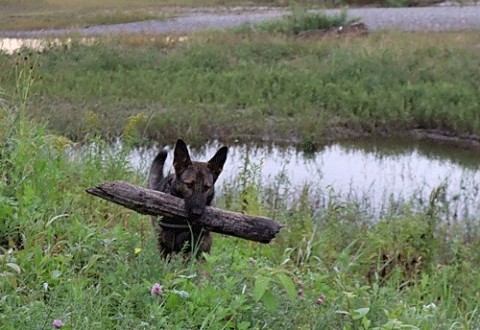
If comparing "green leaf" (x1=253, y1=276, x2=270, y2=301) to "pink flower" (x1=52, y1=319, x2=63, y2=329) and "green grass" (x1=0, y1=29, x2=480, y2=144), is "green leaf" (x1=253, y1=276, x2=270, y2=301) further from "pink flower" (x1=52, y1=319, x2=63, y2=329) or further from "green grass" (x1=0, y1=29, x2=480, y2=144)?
"green grass" (x1=0, y1=29, x2=480, y2=144)

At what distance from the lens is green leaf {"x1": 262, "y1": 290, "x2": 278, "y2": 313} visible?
13.2 feet

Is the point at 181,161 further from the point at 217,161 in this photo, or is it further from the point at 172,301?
the point at 172,301

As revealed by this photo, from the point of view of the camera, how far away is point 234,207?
8.48 meters

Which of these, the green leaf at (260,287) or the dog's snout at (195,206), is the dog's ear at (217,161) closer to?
the dog's snout at (195,206)

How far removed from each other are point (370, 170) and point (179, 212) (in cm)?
837

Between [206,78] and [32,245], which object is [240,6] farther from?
[32,245]

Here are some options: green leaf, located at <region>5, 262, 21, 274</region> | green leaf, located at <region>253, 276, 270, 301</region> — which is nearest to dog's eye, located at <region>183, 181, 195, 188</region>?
green leaf, located at <region>5, 262, 21, 274</region>

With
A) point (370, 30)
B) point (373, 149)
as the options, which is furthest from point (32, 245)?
point (370, 30)

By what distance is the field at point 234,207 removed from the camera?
420 cm

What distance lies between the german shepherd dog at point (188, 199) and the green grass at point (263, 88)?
23.6ft

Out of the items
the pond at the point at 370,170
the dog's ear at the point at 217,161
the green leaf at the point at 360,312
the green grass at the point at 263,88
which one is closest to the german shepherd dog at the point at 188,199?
the dog's ear at the point at 217,161

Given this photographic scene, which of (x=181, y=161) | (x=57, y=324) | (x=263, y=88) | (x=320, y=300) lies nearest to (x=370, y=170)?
(x=263, y=88)

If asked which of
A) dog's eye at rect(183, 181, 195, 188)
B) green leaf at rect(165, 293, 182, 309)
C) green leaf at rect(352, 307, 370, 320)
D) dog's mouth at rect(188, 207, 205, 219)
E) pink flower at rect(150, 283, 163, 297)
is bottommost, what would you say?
green leaf at rect(352, 307, 370, 320)

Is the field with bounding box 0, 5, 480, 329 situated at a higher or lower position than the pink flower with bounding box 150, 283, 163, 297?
lower
